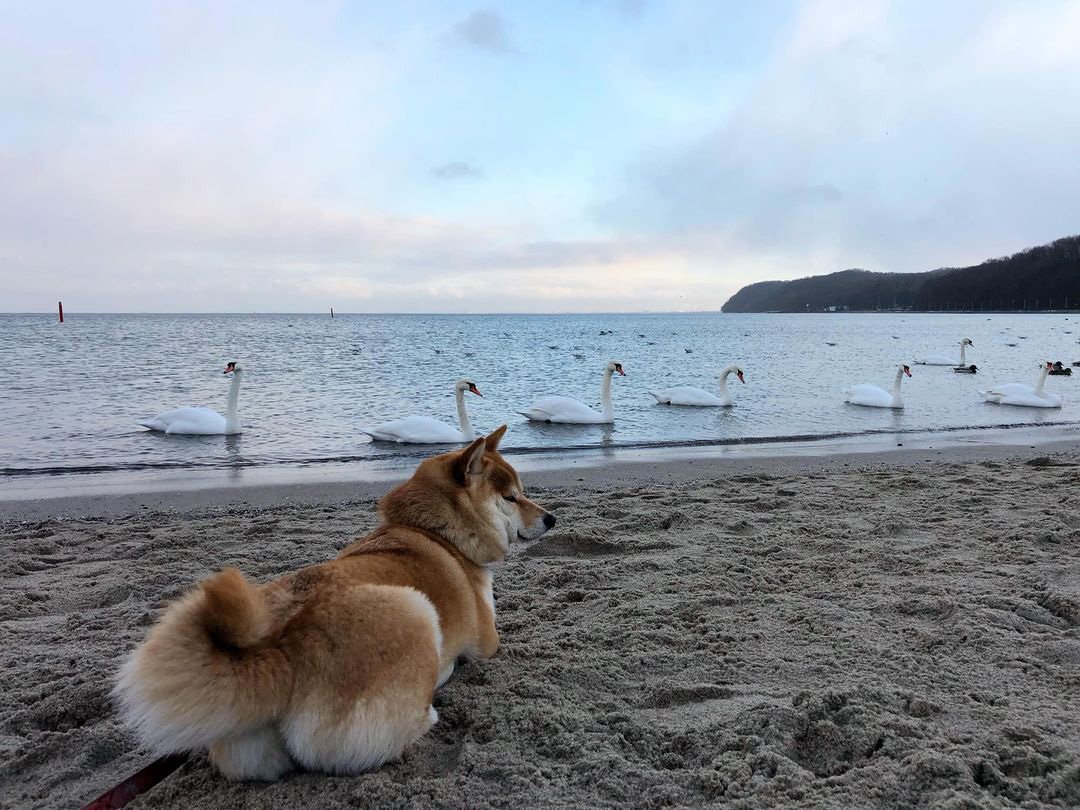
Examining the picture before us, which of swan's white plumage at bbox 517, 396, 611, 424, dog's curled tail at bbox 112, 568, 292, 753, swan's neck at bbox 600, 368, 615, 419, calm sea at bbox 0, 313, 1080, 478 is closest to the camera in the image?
dog's curled tail at bbox 112, 568, 292, 753

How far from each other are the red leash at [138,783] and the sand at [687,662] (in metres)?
0.07

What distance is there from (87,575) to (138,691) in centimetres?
361

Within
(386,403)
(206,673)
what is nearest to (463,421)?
(386,403)

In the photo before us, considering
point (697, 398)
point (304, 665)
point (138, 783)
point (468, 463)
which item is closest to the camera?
point (304, 665)

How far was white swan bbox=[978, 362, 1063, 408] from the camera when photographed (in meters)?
17.3

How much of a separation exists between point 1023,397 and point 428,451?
49.5 feet

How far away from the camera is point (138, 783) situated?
2.44m

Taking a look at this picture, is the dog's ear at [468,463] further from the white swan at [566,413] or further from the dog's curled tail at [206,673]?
the white swan at [566,413]

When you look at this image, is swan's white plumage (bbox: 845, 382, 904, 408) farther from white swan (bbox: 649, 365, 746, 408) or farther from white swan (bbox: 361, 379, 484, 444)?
white swan (bbox: 361, 379, 484, 444)

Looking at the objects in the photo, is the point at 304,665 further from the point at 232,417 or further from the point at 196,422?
the point at 232,417

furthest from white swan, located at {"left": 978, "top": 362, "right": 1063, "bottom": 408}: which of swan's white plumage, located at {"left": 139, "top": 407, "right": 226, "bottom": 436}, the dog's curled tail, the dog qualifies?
the dog's curled tail

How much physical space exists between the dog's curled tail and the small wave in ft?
28.0

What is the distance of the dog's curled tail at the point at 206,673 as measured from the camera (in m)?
2.13

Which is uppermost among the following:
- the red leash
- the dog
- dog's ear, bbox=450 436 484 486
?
dog's ear, bbox=450 436 484 486
